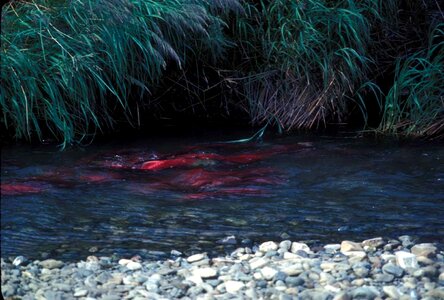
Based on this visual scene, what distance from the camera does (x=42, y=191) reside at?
15.8ft

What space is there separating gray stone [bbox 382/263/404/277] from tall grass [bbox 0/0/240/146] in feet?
8.61

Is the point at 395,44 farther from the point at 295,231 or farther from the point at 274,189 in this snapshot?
the point at 295,231

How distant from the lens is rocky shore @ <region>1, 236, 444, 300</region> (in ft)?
10.8

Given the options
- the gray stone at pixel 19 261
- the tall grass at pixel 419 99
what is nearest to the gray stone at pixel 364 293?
the gray stone at pixel 19 261

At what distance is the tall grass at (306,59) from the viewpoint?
638 cm

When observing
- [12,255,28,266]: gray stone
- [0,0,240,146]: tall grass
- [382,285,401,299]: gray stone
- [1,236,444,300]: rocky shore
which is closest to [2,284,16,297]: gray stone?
[1,236,444,300]: rocky shore

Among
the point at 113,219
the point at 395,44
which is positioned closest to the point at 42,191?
the point at 113,219

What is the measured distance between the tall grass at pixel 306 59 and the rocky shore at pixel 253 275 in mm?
2680

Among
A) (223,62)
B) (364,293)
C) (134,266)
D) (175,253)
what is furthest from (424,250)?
(223,62)

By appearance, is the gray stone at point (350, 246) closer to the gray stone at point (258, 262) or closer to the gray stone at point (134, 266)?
the gray stone at point (258, 262)

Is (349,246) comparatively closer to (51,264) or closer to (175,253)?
(175,253)

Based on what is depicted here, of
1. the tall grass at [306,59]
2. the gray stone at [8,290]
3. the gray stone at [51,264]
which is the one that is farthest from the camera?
the tall grass at [306,59]

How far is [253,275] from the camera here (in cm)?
351

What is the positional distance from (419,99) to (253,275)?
317 cm
